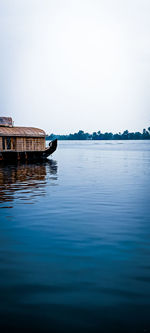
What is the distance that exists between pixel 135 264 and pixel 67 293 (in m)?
1.81

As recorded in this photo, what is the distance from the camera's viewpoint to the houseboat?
3622 centimetres

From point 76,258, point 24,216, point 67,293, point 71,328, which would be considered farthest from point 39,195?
point 71,328

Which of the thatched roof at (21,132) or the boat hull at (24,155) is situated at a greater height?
the thatched roof at (21,132)

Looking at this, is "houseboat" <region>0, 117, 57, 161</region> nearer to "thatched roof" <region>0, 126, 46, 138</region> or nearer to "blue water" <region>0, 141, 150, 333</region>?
"thatched roof" <region>0, 126, 46, 138</region>

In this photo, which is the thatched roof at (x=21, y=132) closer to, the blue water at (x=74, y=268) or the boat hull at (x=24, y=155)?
the boat hull at (x=24, y=155)

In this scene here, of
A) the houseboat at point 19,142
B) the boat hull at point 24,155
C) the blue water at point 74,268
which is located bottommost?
the blue water at point 74,268

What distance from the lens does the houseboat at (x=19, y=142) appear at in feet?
119

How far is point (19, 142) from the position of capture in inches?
1469

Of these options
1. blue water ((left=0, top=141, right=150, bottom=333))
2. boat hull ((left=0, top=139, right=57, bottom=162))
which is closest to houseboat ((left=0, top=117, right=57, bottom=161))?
boat hull ((left=0, top=139, right=57, bottom=162))

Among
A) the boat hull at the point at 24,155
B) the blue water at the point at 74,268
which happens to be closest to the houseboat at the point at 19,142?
the boat hull at the point at 24,155

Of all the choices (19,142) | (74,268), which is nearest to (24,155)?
(19,142)

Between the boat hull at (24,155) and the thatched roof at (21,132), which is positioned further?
the boat hull at (24,155)

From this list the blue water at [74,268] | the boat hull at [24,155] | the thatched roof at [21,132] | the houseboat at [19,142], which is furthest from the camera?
the boat hull at [24,155]

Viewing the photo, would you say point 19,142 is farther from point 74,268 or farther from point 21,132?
point 74,268
